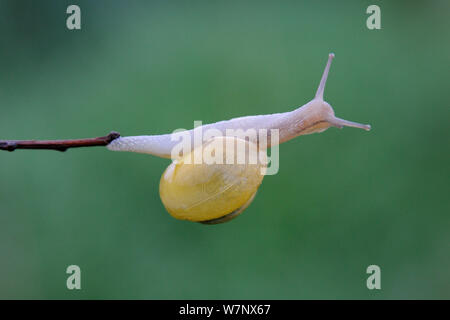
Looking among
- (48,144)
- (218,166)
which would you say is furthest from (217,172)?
(48,144)

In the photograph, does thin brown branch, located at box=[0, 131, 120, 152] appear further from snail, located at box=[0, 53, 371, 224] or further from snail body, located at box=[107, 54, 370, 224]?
snail body, located at box=[107, 54, 370, 224]

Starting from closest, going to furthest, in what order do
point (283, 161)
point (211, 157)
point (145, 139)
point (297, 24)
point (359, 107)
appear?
Answer: point (211, 157), point (145, 139), point (283, 161), point (359, 107), point (297, 24)

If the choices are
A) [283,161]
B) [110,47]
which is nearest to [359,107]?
[283,161]

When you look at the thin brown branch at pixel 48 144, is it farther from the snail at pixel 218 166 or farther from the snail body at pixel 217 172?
the snail body at pixel 217 172

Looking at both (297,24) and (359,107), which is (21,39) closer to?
(297,24)

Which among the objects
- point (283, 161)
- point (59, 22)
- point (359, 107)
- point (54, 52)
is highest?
point (59, 22)

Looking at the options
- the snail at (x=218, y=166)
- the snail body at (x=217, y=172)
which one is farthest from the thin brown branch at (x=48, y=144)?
the snail body at (x=217, y=172)

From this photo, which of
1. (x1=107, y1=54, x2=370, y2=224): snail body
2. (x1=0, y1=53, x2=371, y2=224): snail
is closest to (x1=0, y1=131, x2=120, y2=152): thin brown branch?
(x1=0, y1=53, x2=371, y2=224): snail

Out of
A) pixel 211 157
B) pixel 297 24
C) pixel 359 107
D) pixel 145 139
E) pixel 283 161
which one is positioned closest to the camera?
pixel 211 157

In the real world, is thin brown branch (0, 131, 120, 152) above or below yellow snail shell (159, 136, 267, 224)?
A: above
